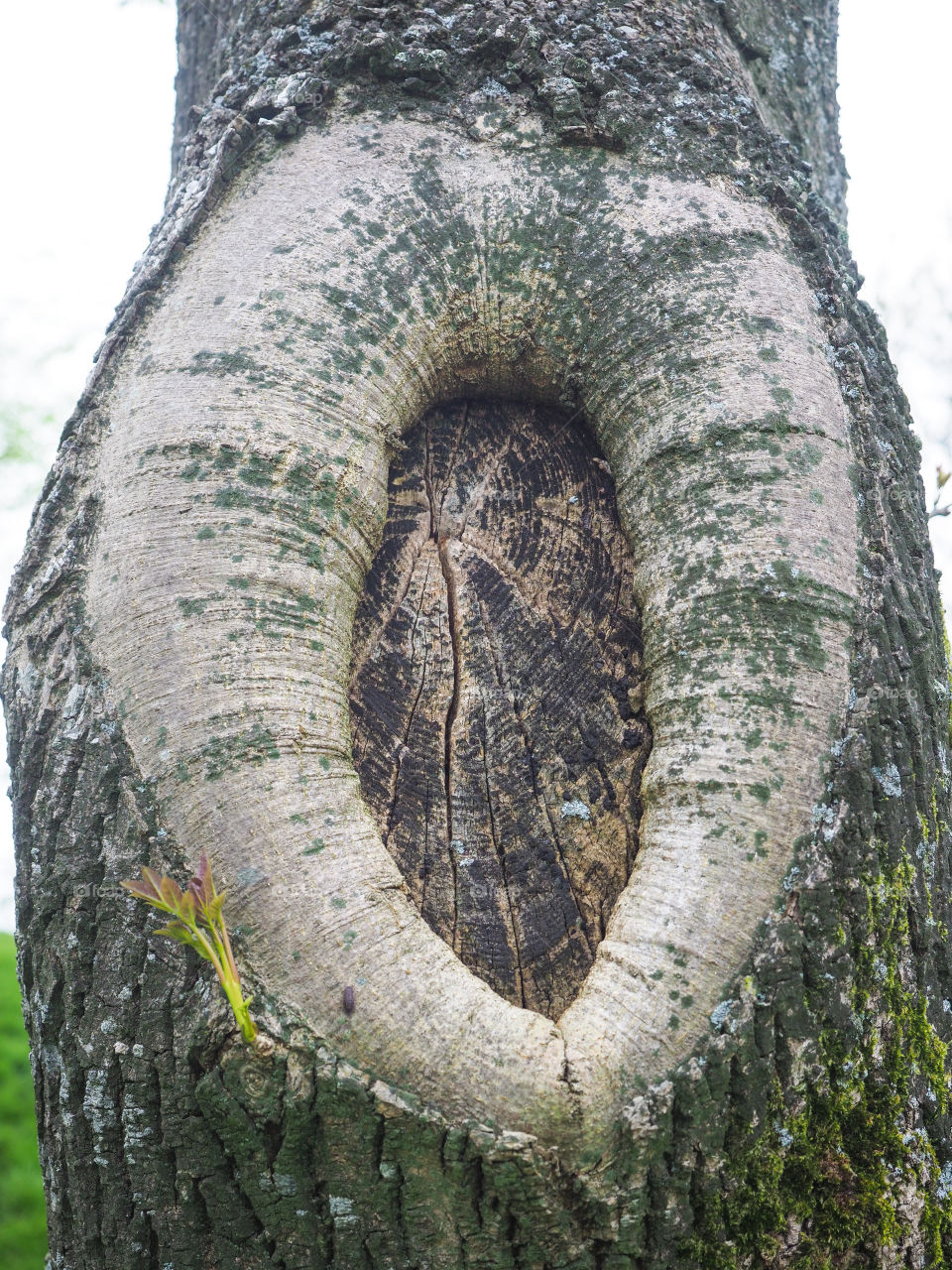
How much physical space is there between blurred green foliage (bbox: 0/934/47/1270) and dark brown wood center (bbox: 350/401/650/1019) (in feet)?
9.70

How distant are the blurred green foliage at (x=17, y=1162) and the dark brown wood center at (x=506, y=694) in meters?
2.96

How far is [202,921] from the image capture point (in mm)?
1247

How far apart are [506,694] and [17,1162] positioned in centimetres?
409

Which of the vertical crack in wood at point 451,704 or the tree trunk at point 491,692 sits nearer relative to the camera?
the tree trunk at point 491,692

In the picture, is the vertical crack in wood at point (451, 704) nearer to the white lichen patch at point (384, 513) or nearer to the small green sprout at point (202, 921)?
the white lichen patch at point (384, 513)

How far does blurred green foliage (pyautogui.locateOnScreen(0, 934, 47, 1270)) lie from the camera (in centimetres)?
368

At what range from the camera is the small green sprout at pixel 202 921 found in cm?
116

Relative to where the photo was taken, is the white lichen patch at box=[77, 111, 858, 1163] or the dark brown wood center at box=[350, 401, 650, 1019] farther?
the dark brown wood center at box=[350, 401, 650, 1019]

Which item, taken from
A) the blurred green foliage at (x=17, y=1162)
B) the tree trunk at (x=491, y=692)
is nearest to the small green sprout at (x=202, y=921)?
the tree trunk at (x=491, y=692)

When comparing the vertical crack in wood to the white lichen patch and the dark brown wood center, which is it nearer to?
the dark brown wood center

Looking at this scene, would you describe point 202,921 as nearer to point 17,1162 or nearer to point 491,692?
point 491,692

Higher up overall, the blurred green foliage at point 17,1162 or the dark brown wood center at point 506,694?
the dark brown wood center at point 506,694

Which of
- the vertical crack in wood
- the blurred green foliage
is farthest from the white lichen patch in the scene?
the blurred green foliage

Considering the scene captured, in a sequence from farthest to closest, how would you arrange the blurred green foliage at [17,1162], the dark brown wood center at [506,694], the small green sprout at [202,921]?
the blurred green foliage at [17,1162] < the dark brown wood center at [506,694] < the small green sprout at [202,921]
